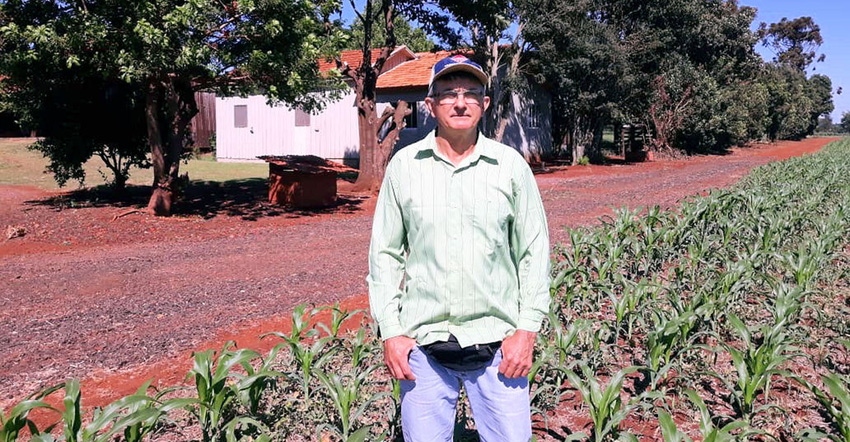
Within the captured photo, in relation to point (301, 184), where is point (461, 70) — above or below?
above


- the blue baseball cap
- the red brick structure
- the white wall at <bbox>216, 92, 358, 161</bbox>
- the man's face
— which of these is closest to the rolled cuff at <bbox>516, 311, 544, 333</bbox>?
the man's face

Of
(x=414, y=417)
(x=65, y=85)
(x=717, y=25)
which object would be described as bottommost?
(x=414, y=417)

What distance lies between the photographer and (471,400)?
7.65ft

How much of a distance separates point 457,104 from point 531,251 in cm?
58

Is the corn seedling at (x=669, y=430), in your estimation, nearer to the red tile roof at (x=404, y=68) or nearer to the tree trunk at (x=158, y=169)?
the tree trunk at (x=158, y=169)

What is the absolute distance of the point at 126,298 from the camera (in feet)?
21.6

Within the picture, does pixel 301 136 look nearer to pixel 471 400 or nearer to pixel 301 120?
pixel 301 120

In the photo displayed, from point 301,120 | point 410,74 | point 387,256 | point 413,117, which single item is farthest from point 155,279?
point 301,120

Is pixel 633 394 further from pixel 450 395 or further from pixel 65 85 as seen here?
pixel 65 85

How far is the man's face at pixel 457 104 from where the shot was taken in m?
2.22

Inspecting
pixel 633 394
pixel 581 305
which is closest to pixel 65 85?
pixel 581 305

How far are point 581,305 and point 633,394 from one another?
136 cm

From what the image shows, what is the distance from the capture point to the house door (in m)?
25.6

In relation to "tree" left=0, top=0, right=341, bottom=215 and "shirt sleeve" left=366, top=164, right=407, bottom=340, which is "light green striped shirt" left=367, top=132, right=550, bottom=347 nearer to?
"shirt sleeve" left=366, top=164, right=407, bottom=340
